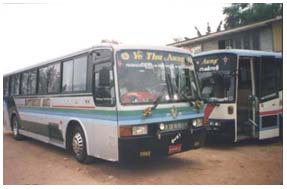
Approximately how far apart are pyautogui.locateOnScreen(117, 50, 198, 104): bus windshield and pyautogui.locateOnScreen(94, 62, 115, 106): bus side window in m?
0.18

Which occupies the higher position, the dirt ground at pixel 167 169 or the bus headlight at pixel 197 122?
the bus headlight at pixel 197 122

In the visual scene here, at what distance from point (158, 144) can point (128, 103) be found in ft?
2.96

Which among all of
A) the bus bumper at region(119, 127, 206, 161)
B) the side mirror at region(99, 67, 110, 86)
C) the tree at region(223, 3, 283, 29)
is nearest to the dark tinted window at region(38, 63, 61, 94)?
the side mirror at region(99, 67, 110, 86)

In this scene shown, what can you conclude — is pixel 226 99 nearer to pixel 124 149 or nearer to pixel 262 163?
pixel 262 163

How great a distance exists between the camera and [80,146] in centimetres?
725

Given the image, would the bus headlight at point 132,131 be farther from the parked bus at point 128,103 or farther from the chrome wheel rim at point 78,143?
the chrome wheel rim at point 78,143

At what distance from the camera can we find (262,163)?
23.4 feet

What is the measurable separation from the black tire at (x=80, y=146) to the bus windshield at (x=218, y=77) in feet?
11.3

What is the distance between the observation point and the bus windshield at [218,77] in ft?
27.7

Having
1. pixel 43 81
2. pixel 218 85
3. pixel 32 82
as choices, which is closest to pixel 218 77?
pixel 218 85

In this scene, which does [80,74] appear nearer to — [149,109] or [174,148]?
[149,109]

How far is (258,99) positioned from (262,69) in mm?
914

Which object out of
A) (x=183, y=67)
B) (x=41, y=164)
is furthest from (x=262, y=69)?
(x=41, y=164)

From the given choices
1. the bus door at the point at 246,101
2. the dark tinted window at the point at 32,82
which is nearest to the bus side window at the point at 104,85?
the dark tinted window at the point at 32,82
